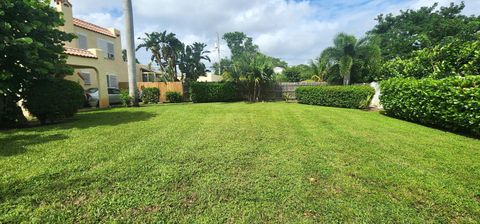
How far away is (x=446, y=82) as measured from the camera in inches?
289

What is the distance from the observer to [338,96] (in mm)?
14023

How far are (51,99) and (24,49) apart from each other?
6.08 feet

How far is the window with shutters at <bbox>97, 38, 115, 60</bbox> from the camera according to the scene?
18453mm

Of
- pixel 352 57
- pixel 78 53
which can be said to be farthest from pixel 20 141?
pixel 352 57

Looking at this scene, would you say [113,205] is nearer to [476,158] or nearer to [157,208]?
[157,208]

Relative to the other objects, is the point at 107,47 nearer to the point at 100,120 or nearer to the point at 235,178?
the point at 100,120

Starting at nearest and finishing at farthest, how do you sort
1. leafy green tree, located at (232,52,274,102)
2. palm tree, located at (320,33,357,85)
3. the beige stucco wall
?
the beige stucco wall → leafy green tree, located at (232,52,274,102) → palm tree, located at (320,33,357,85)

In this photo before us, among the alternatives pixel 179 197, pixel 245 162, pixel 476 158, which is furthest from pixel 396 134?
pixel 179 197

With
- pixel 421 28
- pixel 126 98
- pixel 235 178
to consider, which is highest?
pixel 421 28

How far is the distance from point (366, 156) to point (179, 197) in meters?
3.54

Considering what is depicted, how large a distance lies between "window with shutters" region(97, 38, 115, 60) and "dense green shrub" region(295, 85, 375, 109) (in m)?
15.3

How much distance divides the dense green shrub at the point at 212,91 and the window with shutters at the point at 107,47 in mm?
7869

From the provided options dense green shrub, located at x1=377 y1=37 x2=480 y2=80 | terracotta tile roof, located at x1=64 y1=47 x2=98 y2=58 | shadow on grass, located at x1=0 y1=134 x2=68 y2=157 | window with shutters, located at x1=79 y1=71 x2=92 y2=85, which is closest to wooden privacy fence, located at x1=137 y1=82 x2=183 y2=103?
window with shutters, located at x1=79 y1=71 x2=92 y2=85

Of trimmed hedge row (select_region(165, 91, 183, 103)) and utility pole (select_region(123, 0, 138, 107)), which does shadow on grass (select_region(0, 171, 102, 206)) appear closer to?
utility pole (select_region(123, 0, 138, 107))
